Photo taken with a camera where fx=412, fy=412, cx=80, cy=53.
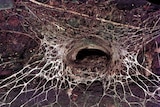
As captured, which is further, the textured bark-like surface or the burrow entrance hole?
the burrow entrance hole

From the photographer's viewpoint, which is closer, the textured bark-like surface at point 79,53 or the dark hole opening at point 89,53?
the textured bark-like surface at point 79,53

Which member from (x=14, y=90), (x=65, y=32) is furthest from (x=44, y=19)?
(x=14, y=90)

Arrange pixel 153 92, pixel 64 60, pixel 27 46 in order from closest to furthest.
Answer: pixel 153 92, pixel 64 60, pixel 27 46

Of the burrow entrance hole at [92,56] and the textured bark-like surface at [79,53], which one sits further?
the burrow entrance hole at [92,56]

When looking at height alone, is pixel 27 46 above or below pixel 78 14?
below

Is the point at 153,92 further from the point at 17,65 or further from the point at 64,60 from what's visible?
the point at 17,65

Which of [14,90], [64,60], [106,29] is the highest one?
[106,29]

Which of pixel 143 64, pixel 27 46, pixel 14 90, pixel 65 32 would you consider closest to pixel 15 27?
pixel 27 46

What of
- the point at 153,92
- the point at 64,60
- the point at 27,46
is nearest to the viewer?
the point at 153,92

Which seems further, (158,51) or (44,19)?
(44,19)
